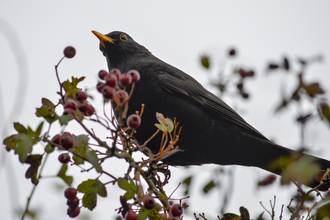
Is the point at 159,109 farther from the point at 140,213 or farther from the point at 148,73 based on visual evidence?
the point at 140,213

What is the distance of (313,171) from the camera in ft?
3.03

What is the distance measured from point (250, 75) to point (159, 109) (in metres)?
1.08

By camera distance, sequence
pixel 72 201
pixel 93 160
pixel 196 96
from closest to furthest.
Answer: pixel 93 160 → pixel 72 201 → pixel 196 96

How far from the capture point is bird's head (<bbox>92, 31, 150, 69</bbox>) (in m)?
3.98

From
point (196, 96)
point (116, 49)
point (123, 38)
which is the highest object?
point (123, 38)

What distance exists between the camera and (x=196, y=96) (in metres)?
3.56

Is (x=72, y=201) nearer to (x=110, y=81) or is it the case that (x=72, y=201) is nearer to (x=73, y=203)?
(x=73, y=203)

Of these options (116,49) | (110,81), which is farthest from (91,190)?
(116,49)

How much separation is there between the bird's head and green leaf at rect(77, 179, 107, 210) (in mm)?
2502

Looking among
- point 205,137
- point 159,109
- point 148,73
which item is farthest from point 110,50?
point 205,137

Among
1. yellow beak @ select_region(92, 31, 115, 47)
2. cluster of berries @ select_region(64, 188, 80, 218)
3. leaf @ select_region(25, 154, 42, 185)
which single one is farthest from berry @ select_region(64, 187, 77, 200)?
yellow beak @ select_region(92, 31, 115, 47)

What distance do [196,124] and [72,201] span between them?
1.85m

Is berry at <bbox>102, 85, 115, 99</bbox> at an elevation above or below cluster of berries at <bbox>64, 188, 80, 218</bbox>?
above

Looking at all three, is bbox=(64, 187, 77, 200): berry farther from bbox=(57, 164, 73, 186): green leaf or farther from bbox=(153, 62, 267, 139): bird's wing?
bbox=(153, 62, 267, 139): bird's wing
